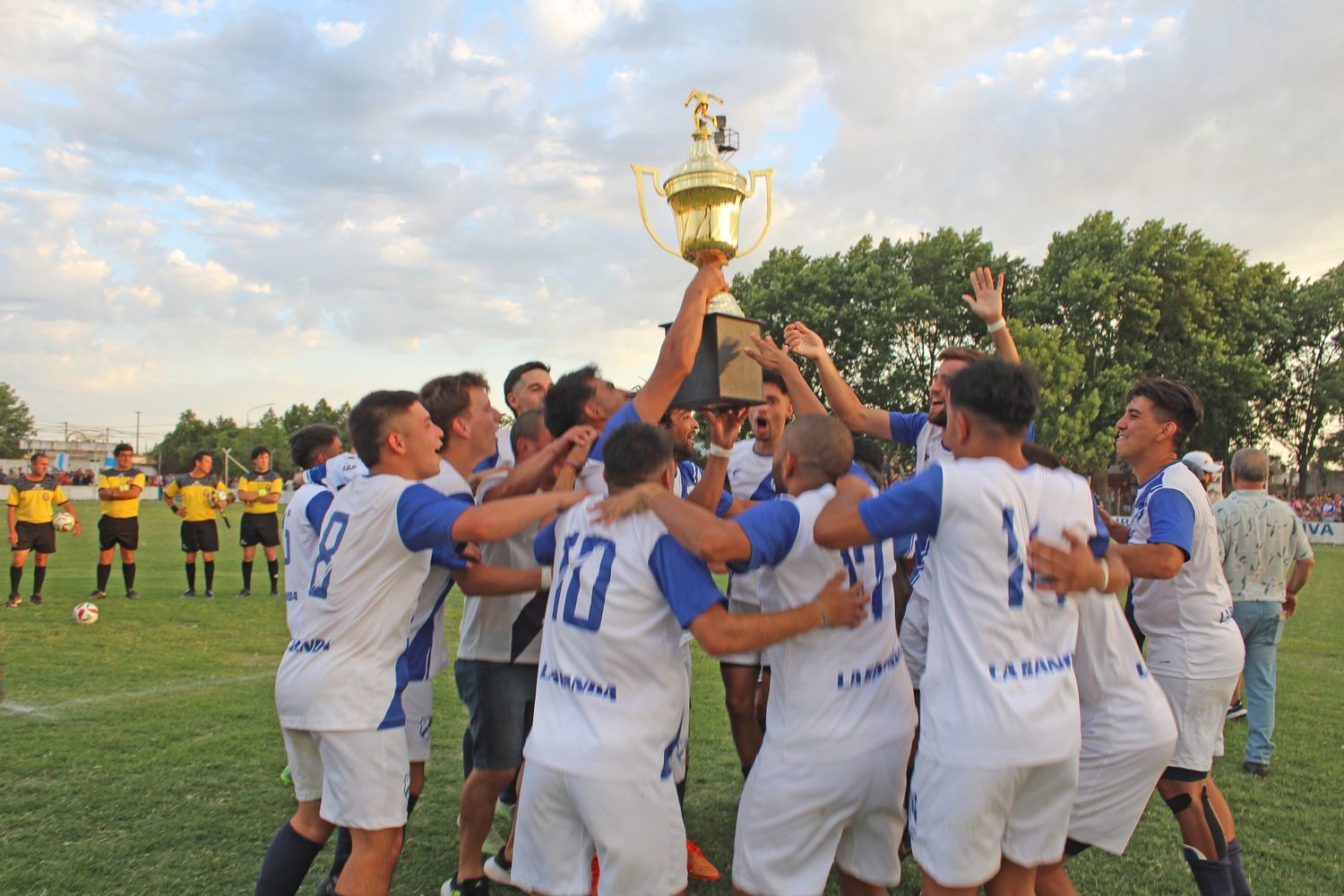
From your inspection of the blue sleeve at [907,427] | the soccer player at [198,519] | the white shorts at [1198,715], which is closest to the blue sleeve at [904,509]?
the white shorts at [1198,715]

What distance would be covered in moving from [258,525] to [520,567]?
1151 centimetres

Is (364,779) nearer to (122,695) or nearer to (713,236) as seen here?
(713,236)

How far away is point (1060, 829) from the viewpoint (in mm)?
2967

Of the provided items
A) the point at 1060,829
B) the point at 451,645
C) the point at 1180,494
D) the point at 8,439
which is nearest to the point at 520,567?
the point at 1060,829

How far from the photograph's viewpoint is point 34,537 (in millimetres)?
13258

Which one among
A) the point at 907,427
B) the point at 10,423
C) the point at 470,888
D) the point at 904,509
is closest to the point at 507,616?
the point at 470,888

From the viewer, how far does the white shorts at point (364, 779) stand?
3.22 meters

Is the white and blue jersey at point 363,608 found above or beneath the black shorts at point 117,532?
above

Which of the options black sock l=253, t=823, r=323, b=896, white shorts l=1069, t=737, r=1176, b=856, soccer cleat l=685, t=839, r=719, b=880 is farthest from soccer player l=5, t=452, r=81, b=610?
white shorts l=1069, t=737, r=1176, b=856

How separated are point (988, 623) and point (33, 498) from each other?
49.0ft

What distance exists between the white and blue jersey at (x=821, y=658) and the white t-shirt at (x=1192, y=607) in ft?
5.45

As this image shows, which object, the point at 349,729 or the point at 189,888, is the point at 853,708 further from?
the point at 189,888

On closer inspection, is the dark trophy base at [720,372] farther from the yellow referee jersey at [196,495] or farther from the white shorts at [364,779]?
the yellow referee jersey at [196,495]

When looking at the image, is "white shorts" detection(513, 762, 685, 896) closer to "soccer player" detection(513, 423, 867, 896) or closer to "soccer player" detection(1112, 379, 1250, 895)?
"soccer player" detection(513, 423, 867, 896)
